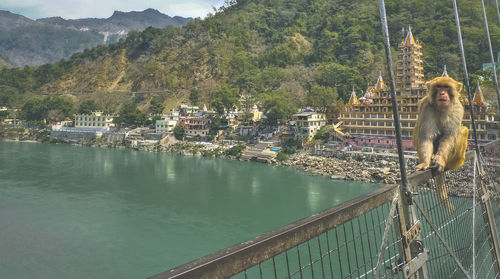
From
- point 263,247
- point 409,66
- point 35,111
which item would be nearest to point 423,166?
Result: point 263,247

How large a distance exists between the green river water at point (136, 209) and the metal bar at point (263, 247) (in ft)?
20.1

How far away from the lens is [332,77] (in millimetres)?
22625

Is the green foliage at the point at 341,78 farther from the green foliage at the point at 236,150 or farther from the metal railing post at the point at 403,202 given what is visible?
the metal railing post at the point at 403,202

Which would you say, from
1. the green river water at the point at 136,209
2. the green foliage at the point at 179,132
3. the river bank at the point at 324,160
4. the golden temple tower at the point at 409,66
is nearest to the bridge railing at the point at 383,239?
the green river water at the point at 136,209

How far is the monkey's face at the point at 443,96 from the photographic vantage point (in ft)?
5.96

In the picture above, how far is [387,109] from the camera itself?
1620cm

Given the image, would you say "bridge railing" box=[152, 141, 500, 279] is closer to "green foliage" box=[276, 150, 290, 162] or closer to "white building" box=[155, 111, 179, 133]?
"green foliage" box=[276, 150, 290, 162]

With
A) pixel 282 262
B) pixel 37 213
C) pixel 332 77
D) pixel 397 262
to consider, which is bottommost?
pixel 282 262

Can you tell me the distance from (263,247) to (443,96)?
4.86ft

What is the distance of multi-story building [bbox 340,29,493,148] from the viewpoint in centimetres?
1557

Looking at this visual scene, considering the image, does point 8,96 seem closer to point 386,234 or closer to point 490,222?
point 490,222

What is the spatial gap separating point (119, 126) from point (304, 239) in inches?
1050

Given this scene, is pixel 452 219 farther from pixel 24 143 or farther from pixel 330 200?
pixel 24 143

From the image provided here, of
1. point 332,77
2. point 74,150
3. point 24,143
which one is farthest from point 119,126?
point 332,77
